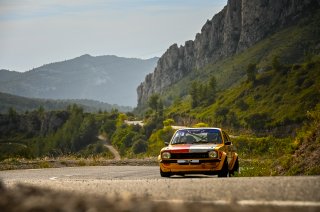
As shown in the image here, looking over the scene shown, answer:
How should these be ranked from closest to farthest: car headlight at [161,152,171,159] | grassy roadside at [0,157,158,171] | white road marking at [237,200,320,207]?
white road marking at [237,200,320,207] < car headlight at [161,152,171,159] < grassy roadside at [0,157,158,171]

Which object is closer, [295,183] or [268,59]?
[295,183]

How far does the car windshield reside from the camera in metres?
16.6

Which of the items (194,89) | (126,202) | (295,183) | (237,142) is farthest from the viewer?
(194,89)

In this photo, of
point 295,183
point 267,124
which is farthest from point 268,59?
point 295,183

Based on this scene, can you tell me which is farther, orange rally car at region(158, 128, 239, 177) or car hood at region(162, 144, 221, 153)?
car hood at region(162, 144, 221, 153)

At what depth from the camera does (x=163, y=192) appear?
754cm

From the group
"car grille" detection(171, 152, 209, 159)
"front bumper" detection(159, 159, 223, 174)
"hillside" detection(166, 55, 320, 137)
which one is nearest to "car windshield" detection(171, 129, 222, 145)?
"car grille" detection(171, 152, 209, 159)

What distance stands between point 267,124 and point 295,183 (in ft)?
301

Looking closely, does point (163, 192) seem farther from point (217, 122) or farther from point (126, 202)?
point (217, 122)

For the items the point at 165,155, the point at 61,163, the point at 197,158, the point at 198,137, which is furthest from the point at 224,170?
the point at 61,163

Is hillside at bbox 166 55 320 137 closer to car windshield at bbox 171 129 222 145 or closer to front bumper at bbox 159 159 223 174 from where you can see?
car windshield at bbox 171 129 222 145

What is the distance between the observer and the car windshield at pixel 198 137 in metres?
16.6

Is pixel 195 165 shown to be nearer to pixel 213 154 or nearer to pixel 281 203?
pixel 213 154

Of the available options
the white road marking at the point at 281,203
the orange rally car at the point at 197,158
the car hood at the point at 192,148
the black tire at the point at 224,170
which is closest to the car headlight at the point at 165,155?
the orange rally car at the point at 197,158
